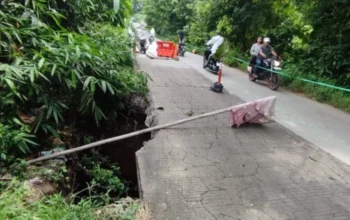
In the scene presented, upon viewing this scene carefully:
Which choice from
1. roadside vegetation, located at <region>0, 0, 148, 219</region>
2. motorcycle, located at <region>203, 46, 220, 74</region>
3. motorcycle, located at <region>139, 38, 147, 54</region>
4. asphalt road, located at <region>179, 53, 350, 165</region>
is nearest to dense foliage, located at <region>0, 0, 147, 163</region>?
roadside vegetation, located at <region>0, 0, 148, 219</region>

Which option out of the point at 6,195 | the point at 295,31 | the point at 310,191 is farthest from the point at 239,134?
the point at 295,31

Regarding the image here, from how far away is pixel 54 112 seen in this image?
12.1 ft

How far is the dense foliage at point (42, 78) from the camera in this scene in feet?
10.9

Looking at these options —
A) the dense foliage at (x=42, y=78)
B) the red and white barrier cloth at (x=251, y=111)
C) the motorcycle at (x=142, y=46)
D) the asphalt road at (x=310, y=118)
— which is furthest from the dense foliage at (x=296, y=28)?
the dense foliage at (x=42, y=78)

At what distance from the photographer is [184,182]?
335cm

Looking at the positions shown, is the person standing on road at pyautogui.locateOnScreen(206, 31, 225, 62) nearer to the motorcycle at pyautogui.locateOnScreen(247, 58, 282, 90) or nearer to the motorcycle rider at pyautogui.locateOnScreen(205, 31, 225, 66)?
the motorcycle rider at pyautogui.locateOnScreen(205, 31, 225, 66)

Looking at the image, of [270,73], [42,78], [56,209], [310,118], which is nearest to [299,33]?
[270,73]

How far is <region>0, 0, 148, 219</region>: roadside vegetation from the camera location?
Result: 2643 mm

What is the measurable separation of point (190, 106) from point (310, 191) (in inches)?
118

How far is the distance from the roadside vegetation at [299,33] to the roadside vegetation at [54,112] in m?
5.51

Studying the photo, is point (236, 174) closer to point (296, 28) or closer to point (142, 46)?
point (296, 28)

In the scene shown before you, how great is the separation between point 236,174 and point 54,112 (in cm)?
230

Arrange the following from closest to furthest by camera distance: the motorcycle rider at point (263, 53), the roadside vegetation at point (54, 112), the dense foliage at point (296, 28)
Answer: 1. the roadside vegetation at point (54, 112)
2. the dense foliage at point (296, 28)
3. the motorcycle rider at point (263, 53)

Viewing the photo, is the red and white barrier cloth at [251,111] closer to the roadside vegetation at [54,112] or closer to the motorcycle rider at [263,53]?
the roadside vegetation at [54,112]
